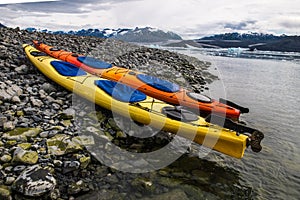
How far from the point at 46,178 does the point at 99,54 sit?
764cm

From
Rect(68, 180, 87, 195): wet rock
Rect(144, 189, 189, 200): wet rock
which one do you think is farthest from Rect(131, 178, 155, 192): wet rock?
Rect(68, 180, 87, 195): wet rock

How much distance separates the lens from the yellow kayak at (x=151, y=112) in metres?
4.16

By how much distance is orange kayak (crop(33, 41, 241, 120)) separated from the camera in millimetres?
5445

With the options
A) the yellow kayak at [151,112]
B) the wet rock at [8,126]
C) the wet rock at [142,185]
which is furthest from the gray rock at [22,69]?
the wet rock at [142,185]

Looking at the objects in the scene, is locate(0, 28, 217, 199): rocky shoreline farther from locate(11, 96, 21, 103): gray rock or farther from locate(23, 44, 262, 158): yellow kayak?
locate(23, 44, 262, 158): yellow kayak

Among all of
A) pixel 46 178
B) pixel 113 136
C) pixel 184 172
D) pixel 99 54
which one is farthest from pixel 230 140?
pixel 99 54

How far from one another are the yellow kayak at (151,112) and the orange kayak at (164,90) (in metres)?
0.84

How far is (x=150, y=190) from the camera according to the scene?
349 centimetres

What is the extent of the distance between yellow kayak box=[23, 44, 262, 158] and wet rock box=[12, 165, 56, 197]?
185 cm

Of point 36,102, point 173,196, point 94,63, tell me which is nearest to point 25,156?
point 36,102

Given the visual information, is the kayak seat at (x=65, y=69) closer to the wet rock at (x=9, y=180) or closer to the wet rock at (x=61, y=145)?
the wet rock at (x=61, y=145)

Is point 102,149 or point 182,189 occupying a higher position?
point 102,149

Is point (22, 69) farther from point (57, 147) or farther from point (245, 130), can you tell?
point (245, 130)

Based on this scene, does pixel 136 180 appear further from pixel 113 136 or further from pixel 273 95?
pixel 273 95
